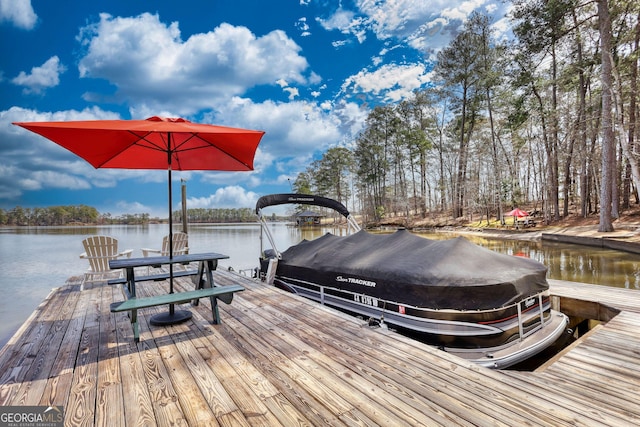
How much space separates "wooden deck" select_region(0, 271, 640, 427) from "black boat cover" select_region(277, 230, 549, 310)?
0.59 m

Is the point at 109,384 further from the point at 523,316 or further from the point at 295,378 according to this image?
the point at 523,316

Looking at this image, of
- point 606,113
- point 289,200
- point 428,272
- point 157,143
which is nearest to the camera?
point 428,272

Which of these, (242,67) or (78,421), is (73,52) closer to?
(242,67)

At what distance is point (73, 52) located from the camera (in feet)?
62.2

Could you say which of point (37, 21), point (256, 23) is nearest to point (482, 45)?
point (256, 23)

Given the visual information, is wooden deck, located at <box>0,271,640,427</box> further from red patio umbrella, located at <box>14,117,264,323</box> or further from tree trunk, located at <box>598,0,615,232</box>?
tree trunk, located at <box>598,0,615,232</box>

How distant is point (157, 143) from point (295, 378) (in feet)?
10.7

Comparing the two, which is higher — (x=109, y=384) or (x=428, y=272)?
(x=428, y=272)

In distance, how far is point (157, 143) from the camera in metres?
3.80

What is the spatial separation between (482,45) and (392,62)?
15181 mm

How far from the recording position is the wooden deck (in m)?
1.64

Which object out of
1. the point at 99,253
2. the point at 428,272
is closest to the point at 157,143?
the point at 99,253

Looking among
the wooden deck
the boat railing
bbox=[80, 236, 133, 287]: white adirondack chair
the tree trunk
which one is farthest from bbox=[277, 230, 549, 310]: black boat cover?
the tree trunk

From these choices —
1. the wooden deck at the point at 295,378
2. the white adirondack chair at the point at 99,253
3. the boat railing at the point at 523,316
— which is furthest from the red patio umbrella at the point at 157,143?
the boat railing at the point at 523,316
